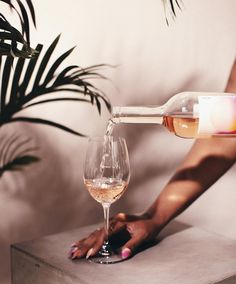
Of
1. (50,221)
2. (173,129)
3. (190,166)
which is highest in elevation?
(173,129)

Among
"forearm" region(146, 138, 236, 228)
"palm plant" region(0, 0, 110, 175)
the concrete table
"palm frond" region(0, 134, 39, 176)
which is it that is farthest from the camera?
"palm frond" region(0, 134, 39, 176)

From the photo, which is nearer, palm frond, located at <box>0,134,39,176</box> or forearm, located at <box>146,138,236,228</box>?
forearm, located at <box>146,138,236,228</box>

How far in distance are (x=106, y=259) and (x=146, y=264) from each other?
0.09 metres

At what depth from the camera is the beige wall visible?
1524mm

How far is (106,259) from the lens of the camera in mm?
1098

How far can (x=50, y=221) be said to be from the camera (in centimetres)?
162

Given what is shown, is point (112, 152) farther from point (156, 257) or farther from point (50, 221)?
point (50, 221)

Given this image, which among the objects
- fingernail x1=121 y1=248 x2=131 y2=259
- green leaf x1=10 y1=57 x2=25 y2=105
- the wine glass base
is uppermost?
green leaf x1=10 y1=57 x2=25 y2=105

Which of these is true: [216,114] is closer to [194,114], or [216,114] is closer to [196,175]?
[194,114]

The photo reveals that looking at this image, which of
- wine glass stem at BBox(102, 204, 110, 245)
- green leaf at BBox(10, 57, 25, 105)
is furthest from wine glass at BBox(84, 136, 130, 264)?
green leaf at BBox(10, 57, 25, 105)

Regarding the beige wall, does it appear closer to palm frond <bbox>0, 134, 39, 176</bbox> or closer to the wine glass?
palm frond <bbox>0, 134, 39, 176</bbox>

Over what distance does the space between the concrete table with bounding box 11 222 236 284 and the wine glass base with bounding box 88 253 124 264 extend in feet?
0.04

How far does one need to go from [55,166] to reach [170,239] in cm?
48

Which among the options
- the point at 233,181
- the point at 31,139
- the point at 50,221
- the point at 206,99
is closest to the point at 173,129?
the point at 206,99
